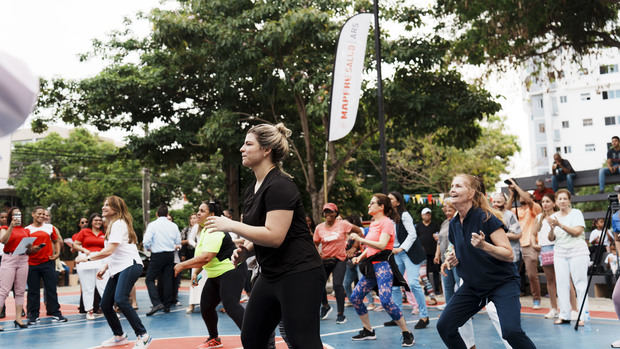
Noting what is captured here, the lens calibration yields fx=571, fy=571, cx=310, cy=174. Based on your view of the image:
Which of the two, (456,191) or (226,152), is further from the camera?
(226,152)

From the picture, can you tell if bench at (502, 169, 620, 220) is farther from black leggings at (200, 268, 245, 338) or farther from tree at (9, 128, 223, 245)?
tree at (9, 128, 223, 245)

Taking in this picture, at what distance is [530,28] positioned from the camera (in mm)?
13758

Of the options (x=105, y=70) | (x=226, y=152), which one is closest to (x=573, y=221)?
(x=226, y=152)

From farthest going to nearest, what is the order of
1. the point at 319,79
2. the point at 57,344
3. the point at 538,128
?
the point at 538,128
the point at 319,79
the point at 57,344

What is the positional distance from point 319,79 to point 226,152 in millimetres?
5217

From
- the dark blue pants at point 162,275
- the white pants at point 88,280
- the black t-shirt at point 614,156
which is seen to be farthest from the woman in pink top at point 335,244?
the black t-shirt at point 614,156

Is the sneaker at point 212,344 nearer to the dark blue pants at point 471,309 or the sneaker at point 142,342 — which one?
the sneaker at point 142,342

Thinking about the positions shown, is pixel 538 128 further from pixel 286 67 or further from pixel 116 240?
pixel 116 240

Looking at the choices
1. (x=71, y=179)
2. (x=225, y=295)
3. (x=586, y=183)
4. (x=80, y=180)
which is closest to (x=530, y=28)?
(x=586, y=183)

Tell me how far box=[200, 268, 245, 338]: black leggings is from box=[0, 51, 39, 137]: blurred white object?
551 centimetres

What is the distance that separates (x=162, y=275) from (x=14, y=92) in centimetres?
1138

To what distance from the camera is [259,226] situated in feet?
11.7

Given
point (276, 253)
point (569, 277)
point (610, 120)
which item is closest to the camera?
point (276, 253)

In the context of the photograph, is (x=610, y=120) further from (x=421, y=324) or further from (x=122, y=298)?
(x=122, y=298)
